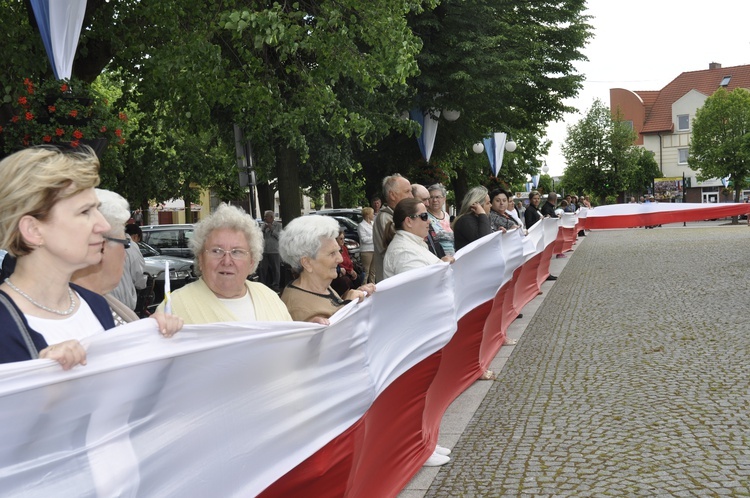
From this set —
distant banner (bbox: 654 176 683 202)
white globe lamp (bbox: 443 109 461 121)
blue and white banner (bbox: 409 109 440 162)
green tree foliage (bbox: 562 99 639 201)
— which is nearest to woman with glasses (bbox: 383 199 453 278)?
white globe lamp (bbox: 443 109 461 121)

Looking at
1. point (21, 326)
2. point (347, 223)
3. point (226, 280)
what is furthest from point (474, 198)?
point (347, 223)

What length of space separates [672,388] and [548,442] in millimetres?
1939

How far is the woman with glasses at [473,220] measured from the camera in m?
10.6

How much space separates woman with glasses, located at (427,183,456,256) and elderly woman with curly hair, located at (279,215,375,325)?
4.14 metres

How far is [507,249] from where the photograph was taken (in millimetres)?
10461

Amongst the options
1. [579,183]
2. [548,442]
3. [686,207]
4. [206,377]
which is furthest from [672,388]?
[579,183]

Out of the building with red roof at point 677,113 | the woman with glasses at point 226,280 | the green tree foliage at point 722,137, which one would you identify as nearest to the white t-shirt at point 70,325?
the woman with glasses at point 226,280

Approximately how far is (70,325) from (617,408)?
5156mm

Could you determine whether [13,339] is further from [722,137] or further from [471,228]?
[722,137]

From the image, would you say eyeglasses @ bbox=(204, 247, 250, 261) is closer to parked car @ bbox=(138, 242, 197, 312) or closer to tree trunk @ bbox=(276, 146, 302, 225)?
parked car @ bbox=(138, 242, 197, 312)

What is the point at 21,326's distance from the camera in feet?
8.39

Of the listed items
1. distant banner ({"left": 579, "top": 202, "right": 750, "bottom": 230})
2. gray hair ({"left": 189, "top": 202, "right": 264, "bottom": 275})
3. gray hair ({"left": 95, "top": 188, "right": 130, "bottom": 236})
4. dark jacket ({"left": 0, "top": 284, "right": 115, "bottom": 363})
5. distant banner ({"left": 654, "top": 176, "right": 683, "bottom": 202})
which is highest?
gray hair ({"left": 95, "top": 188, "right": 130, "bottom": 236})

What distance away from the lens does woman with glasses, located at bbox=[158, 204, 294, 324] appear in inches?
168

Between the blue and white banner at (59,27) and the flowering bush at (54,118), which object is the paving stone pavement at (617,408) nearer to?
the flowering bush at (54,118)
